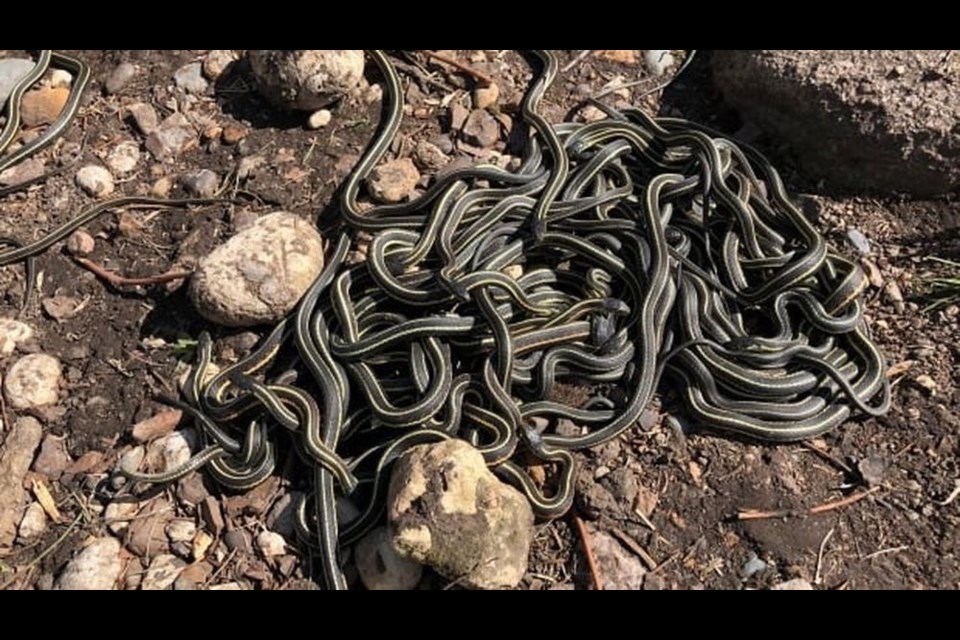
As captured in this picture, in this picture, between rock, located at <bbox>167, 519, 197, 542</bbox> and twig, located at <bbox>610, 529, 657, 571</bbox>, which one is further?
rock, located at <bbox>167, 519, 197, 542</bbox>

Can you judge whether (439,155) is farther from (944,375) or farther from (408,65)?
(944,375)

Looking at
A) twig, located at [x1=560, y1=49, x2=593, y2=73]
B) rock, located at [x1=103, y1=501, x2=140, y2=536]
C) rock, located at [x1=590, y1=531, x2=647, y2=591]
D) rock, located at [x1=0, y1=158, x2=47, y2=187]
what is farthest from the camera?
twig, located at [x1=560, y1=49, x2=593, y2=73]

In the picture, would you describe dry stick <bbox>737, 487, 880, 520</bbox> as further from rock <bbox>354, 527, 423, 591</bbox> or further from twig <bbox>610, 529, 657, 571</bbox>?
rock <bbox>354, 527, 423, 591</bbox>

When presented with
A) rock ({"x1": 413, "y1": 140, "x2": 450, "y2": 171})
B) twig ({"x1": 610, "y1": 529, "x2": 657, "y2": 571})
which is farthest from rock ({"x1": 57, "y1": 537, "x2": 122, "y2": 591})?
rock ({"x1": 413, "y1": 140, "x2": 450, "y2": 171})

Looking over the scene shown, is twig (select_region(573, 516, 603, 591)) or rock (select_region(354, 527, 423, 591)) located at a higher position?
twig (select_region(573, 516, 603, 591))

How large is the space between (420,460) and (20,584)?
7.27 feet

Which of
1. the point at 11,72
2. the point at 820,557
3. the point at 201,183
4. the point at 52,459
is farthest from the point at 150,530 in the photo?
the point at 11,72

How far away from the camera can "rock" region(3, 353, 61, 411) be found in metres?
4.72

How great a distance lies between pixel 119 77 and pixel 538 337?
3969mm

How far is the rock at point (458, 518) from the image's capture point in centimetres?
369

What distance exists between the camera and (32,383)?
4.75 metres

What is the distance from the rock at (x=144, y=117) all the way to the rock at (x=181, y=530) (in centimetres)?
298

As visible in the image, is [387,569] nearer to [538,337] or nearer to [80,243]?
[538,337]

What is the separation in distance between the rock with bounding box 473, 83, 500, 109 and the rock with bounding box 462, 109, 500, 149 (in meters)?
0.10
